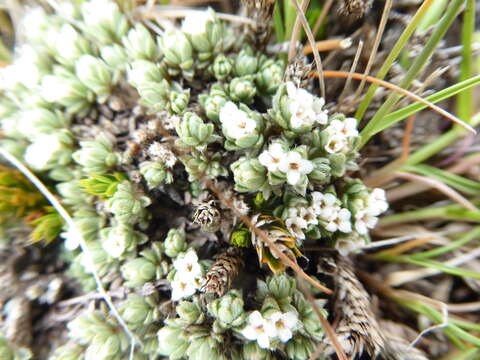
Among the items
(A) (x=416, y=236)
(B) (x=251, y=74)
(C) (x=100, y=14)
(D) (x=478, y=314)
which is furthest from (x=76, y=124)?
(D) (x=478, y=314)

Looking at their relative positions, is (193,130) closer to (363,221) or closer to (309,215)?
(309,215)

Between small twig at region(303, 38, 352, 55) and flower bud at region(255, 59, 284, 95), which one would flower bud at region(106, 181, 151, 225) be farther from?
small twig at region(303, 38, 352, 55)

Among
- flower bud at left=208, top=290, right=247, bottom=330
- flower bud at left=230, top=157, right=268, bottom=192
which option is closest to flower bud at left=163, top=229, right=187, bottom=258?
flower bud at left=208, top=290, right=247, bottom=330

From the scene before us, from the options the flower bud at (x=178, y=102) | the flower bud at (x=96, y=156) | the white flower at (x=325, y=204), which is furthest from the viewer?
the flower bud at (x=96, y=156)

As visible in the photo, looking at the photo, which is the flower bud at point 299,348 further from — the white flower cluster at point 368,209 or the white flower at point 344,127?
the white flower at point 344,127

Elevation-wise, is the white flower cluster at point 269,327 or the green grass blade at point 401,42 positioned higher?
the green grass blade at point 401,42

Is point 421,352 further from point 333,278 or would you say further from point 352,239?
point 352,239

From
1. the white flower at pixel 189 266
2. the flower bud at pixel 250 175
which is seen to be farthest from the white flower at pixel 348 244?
the white flower at pixel 189 266
